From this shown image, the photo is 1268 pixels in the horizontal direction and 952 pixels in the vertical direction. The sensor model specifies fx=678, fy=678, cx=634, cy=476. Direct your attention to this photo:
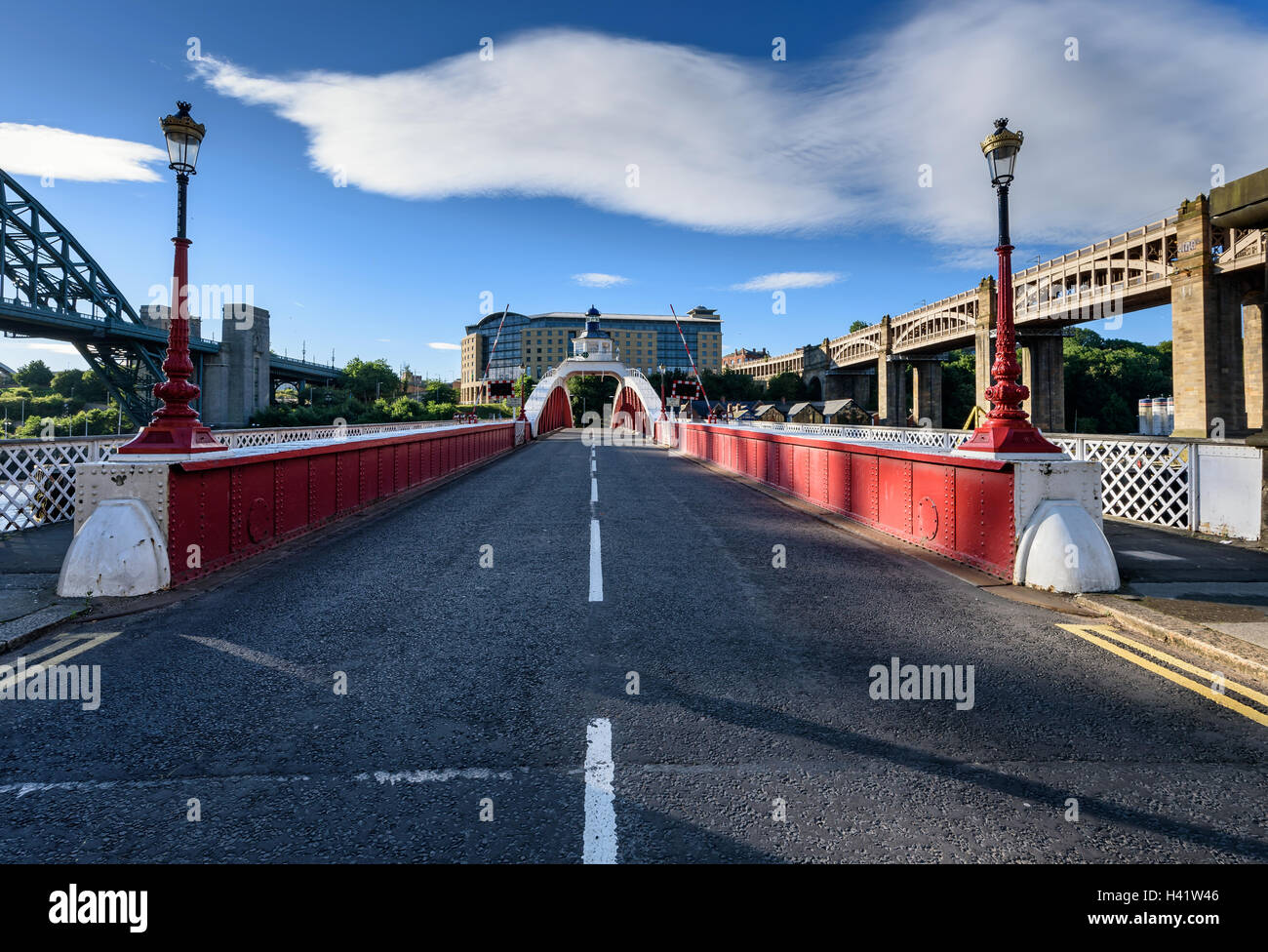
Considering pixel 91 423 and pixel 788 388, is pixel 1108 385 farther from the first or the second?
pixel 91 423

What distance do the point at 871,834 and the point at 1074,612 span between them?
4.74 m

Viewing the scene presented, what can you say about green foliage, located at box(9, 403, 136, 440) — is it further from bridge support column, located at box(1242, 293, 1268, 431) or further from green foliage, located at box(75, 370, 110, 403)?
bridge support column, located at box(1242, 293, 1268, 431)

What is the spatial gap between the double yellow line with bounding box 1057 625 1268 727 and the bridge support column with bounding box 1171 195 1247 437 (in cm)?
5516

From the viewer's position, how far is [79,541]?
22.5 ft

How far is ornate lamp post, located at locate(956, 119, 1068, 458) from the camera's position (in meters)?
8.48

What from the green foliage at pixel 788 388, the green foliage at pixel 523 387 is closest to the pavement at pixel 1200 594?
the green foliage at pixel 523 387

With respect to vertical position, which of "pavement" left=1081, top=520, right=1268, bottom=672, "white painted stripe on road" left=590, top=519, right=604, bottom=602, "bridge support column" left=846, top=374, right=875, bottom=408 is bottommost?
"pavement" left=1081, top=520, right=1268, bottom=672

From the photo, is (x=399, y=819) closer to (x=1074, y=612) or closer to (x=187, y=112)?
(x=1074, y=612)

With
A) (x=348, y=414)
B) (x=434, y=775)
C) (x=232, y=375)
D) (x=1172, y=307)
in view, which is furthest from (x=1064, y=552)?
(x=348, y=414)

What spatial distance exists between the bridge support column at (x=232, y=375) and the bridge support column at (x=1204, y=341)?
95711 mm

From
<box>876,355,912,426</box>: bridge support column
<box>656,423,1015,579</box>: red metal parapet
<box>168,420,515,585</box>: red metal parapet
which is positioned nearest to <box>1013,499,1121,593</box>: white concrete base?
<box>656,423,1015,579</box>: red metal parapet

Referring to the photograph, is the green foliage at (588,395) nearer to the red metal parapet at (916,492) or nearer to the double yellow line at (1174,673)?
the red metal parapet at (916,492)
